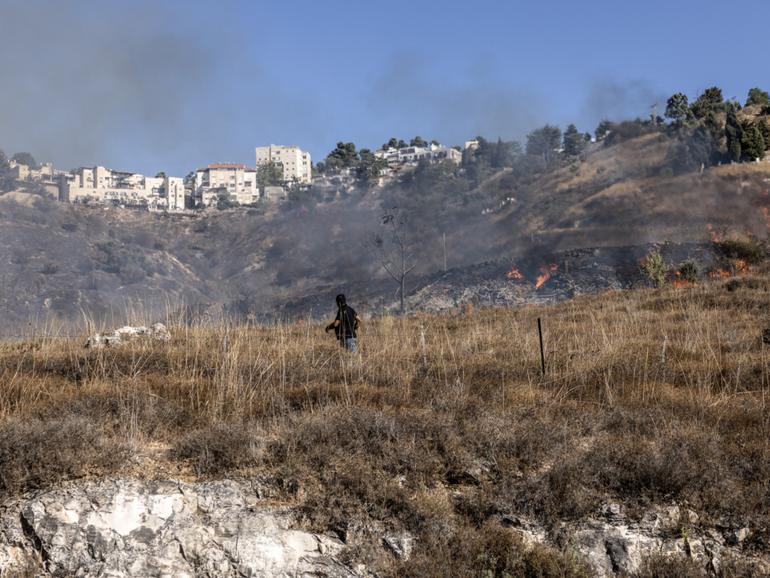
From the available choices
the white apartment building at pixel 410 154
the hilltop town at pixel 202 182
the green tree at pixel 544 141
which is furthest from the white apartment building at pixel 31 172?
the green tree at pixel 544 141

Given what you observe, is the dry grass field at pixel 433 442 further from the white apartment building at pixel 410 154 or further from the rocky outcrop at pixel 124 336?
the white apartment building at pixel 410 154

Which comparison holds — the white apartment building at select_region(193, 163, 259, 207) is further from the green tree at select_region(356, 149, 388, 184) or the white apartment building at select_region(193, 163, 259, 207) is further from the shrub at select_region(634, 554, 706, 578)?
the shrub at select_region(634, 554, 706, 578)

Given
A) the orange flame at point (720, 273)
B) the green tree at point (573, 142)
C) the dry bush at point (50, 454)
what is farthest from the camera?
the green tree at point (573, 142)

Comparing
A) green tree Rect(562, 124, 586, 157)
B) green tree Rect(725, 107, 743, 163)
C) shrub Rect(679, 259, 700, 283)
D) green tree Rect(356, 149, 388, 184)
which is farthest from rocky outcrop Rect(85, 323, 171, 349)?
green tree Rect(356, 149, 388, 184)

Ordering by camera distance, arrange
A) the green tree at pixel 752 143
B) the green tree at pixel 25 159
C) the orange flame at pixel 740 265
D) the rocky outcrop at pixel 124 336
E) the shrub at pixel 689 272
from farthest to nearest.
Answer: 1. the green tree at pixel 25 159
2. the green tree at pixel 752 143
3. the orange flame at pixel 740 265
4. the shrub at pixel 689 272
5. the rocky outcrop at pixel 124 336

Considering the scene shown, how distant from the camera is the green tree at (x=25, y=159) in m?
131

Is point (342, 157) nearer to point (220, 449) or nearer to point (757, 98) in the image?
point (757, 98)

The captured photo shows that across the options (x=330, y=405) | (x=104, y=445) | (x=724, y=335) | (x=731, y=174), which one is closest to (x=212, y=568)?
(x=104, y=445)

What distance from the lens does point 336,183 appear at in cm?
11650

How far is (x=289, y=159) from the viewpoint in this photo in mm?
165500

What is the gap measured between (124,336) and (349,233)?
81.2 metres

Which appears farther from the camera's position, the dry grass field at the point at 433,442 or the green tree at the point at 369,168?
the green tree at the point at 369,168

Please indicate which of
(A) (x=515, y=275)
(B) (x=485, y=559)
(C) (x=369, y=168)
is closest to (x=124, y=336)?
(B) (x=485, y=559)

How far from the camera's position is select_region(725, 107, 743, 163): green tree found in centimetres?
6512
